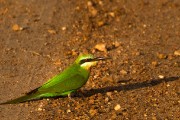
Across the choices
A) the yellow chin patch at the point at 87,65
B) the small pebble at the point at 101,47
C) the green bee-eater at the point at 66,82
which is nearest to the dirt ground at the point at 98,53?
the small pebble at the point at 101,47

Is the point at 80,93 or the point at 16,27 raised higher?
the point at 80,93

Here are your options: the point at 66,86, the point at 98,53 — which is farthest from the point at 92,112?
the point at 98,53

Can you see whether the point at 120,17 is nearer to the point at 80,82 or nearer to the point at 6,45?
the point at 6,45

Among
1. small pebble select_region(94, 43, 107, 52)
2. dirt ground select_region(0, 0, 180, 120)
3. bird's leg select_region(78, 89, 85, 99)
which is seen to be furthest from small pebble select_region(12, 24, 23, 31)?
bird's leg select_region(78, 89, 85, 99)

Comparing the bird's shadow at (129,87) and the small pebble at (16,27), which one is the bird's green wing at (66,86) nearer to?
the bird's shadow at (129,87)

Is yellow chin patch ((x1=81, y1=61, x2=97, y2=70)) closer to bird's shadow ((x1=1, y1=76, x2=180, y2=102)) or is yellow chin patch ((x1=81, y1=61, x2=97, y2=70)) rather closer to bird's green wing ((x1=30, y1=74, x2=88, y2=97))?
bird's green wing ((x1=30, y1=74, x2=88, y2=97))

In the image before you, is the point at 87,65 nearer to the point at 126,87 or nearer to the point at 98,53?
the point at 126,87
